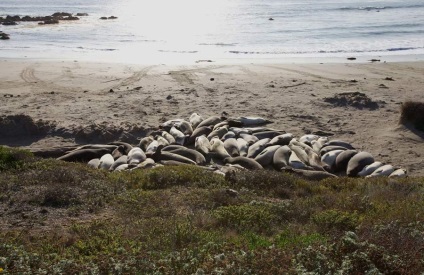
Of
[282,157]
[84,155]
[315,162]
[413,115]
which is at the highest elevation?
[413,115]

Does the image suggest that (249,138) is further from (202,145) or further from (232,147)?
(202,145)

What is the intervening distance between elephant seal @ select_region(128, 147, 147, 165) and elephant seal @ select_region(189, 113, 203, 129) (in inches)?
95.2

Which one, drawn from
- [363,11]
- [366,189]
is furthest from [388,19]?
[366,189]

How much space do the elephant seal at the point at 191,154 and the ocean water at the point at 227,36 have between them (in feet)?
45.5

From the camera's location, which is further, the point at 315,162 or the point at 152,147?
the point at 152,147

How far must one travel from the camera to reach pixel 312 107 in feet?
52.5

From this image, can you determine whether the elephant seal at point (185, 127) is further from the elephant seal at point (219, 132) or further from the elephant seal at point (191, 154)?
the elephant seal at point (191, 154)

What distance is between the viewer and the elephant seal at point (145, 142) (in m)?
12.5

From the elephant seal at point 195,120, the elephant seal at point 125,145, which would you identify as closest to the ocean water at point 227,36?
the elephant seal at point 195,120

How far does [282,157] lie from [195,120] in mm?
3274

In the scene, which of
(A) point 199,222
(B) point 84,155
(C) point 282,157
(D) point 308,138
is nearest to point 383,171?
(C) point 282,157

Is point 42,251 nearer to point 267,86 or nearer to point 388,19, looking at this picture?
point 267,86

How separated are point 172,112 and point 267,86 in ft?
13.9

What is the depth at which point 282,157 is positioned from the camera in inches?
457
